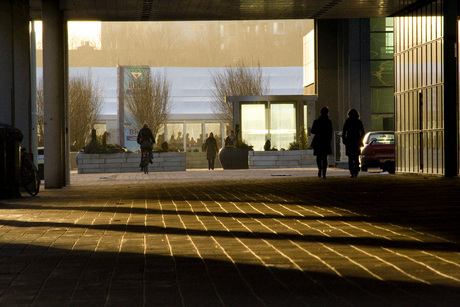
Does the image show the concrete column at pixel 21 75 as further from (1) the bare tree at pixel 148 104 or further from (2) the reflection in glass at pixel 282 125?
(1) the bare tree at pixel 148 104

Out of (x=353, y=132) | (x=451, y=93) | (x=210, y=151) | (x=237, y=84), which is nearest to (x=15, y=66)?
(x=353, y=132)

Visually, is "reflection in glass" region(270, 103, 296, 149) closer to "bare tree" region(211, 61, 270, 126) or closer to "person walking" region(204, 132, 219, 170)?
"person walking" region(204, 132, 219, 170)

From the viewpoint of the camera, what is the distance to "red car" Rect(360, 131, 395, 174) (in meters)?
27.1

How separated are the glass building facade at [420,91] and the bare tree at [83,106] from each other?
40932mm

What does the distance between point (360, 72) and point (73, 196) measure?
80.3 ft

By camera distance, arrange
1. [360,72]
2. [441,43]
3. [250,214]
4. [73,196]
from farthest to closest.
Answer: [360,72] < [441,43] < [73,196] < [250,214]

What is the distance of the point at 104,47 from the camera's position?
95062 millimetres

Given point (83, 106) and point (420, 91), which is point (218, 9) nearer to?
point (420, 91)

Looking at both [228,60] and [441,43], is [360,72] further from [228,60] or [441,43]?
[228,60]

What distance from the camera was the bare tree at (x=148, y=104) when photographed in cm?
6397

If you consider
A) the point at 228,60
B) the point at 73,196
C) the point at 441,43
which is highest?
the point at 228,60

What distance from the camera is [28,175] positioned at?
1562 cm

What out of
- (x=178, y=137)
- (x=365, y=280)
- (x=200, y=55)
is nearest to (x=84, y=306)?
Result: (x=365, y=280)

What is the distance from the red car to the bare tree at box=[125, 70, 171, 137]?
36.8 metres
